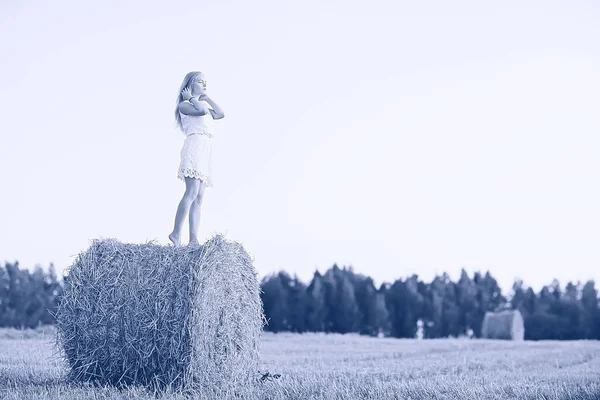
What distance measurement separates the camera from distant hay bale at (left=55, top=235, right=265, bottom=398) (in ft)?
25.4

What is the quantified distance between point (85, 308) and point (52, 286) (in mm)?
44347

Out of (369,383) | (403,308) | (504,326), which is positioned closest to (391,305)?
(403,308)

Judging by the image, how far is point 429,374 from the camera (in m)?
10.4

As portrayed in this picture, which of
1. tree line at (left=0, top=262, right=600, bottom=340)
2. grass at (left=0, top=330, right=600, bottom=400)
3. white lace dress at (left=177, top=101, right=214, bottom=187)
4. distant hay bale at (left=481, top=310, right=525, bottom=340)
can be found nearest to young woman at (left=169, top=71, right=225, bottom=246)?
white lace dress at (left=177, top=101, right=214, bottom=187)

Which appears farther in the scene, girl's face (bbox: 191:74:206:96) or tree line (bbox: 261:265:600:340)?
tree line (bbox: 261:265:600:340)

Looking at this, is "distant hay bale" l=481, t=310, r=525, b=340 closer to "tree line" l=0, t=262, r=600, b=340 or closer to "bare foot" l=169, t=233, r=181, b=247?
"tree line" l=0, t=262, r=600, b=340

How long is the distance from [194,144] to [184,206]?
73 centimetres

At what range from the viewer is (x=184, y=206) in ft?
28.3

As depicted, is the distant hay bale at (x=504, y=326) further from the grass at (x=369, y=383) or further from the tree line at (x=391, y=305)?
the grass at (x=369, y=383)

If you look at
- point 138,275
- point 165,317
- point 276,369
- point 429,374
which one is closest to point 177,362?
point 165,317

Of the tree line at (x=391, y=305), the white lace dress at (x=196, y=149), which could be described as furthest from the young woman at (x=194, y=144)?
the tree line at (x=391, y=305)

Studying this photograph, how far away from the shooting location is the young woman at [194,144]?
872 cm

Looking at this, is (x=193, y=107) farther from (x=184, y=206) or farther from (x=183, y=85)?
(x=184, y=206)

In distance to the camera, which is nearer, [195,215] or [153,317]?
[153,317]
